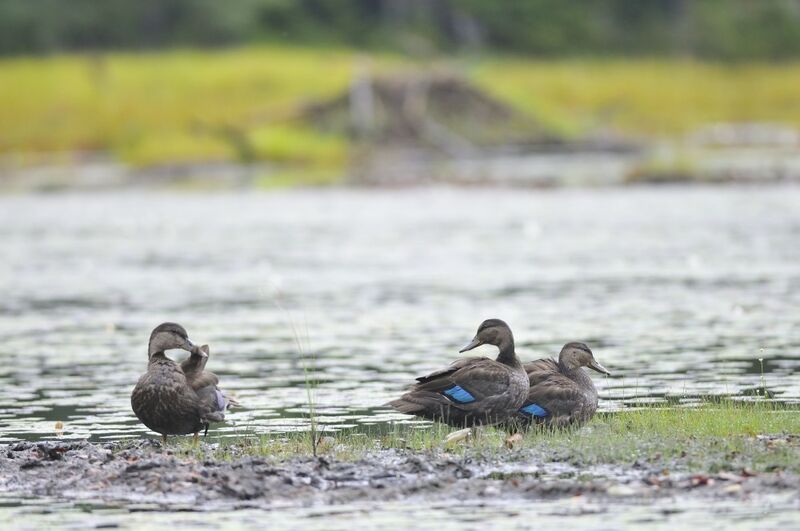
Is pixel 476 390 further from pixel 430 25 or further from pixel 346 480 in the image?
pixel 430 25

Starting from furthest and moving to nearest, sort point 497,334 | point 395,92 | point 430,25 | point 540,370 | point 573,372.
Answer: point 430,25 → point 395,92 → point 540,370 → point 573,372 → point 497,334

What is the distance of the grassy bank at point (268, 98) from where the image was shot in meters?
72.4

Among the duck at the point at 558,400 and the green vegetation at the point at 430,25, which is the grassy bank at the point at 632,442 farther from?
the green vegetation at the point at 430,25

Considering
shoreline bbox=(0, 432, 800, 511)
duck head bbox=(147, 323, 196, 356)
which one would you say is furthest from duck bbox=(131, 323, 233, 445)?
shoreline bbox=(0, 432, 800, 511)

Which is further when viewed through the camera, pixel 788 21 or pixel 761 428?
pixel 788 21

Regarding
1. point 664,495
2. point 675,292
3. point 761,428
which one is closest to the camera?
point 664,495

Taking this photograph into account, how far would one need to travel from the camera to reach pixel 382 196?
2219 inches

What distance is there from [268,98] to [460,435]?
66854 mm

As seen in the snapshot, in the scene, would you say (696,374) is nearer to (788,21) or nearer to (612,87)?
(612,87)

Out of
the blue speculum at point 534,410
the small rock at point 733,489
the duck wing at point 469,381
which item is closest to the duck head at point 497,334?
the duck wing at point 469,381

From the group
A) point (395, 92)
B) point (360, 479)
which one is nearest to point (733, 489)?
point (360, 479)

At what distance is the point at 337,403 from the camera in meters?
17.3

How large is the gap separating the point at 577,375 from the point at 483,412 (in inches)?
42.8

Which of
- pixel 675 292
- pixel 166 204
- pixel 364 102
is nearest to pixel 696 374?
pixel 675 292
